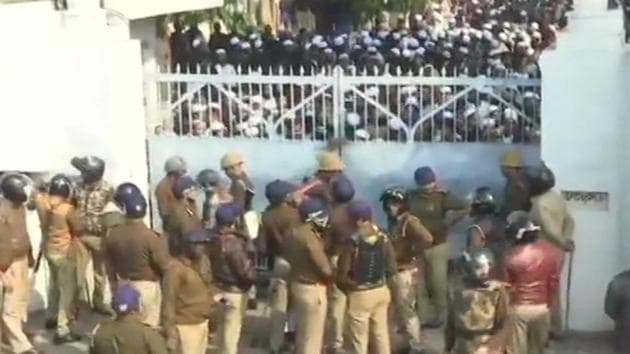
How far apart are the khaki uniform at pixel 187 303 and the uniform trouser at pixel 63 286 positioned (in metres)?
2.13

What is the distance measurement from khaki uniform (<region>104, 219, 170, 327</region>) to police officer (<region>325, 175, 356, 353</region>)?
4.15 ft

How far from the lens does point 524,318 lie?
999 cm

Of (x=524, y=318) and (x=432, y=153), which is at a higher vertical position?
(x=432, y=153)

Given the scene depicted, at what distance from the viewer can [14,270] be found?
11055 millimetres

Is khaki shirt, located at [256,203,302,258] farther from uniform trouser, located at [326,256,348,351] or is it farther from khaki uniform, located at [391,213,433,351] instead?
khaki uniform, located at [391,213,433,351]

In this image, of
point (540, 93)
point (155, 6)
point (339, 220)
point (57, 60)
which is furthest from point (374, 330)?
point (155, 6)

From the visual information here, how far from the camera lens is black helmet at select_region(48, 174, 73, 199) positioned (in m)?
11.5

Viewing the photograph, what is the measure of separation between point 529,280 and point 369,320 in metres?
1.31

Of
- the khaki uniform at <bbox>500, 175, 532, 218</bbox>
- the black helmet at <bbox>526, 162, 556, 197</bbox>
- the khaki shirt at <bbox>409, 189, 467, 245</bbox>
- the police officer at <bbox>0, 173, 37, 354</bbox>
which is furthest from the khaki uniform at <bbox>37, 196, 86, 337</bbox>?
the black helmet at <bbox>526, 162, 556, 197</bbox>

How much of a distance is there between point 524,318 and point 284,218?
2.09m

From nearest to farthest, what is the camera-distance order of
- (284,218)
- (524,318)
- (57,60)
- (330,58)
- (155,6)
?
(524,318)
(284,218)
(57,60)
(155,6)
(330,58)

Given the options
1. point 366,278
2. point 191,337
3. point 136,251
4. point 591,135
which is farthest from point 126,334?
point 591,135

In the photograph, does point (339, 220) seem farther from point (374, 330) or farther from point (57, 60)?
point (57, 60)

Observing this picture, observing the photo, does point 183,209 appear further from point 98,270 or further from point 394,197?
point 394,197
